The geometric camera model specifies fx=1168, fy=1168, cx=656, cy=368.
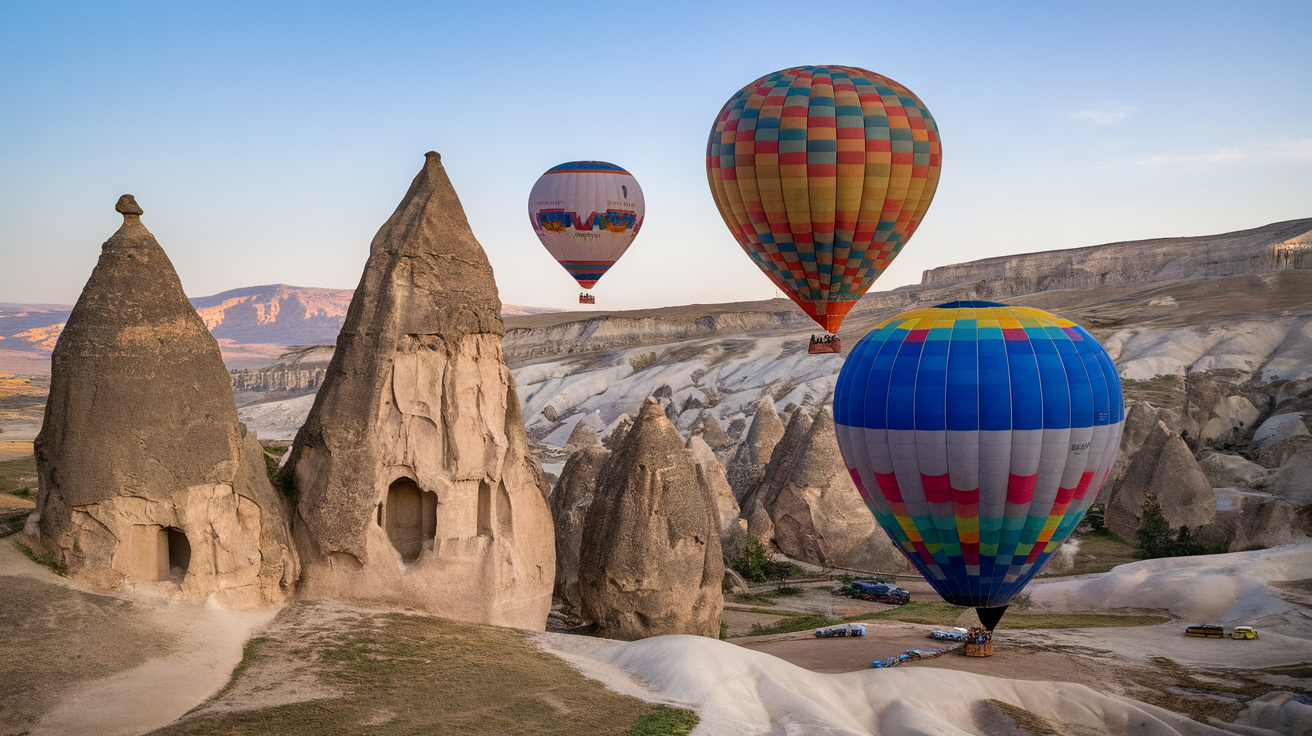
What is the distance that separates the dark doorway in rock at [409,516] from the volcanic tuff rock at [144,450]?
2.54 metres

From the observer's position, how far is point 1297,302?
279ft

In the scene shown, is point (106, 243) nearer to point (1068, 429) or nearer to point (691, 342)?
point (1068, 429)

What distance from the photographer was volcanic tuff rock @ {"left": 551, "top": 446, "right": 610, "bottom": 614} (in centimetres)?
2564

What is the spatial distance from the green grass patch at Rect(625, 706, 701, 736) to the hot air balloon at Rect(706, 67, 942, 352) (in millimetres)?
16391

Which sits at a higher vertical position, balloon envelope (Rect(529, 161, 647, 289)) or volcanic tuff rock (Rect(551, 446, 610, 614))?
balloon envelope (Rect(529, 161, 647, 289))

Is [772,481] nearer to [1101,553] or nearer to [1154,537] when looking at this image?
[1101,553]

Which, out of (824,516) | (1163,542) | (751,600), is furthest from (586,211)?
(1163,542)

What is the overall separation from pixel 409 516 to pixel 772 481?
19.7 m

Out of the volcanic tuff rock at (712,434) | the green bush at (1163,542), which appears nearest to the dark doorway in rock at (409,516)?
the green bush at (1163,542)

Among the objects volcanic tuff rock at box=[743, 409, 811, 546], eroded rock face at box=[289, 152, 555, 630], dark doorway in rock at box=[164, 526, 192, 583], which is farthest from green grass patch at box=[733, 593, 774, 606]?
dark doorway in rock at box=[164, 526, 192, 583]

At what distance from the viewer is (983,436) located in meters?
21.5

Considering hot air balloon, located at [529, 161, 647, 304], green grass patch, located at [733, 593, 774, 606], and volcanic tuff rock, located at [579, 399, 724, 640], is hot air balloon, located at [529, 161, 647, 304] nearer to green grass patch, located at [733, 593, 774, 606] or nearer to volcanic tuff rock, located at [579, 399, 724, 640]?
green grass patch, located at [733, 593, 774, 606]

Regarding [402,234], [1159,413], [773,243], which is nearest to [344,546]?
[402,234]

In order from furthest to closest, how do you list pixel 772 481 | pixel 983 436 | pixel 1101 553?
pixel 772 481, pixel 1101 553, pixel 983 436
